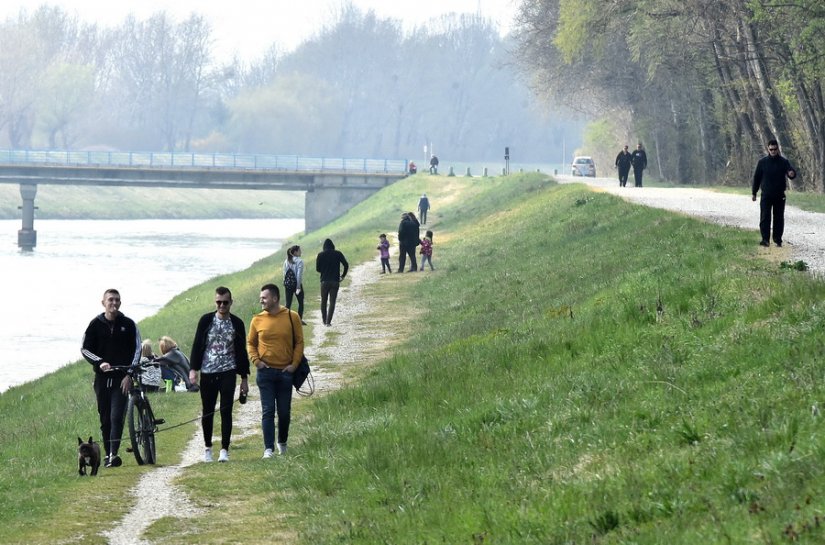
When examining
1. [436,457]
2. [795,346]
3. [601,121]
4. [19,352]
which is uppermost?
[601,121]

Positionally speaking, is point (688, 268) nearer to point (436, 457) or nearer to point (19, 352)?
point (436, 457)

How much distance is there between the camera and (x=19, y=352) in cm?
3769

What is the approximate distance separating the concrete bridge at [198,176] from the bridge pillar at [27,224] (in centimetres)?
10

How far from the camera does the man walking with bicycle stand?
13898 millimetres

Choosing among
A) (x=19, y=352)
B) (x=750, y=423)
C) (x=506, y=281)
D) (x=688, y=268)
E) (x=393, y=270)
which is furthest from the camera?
(x=393, y=270)

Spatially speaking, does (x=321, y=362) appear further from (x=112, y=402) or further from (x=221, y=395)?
(x=221, y=395)

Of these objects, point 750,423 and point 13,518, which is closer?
point 750,423

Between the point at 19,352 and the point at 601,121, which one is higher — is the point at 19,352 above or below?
below

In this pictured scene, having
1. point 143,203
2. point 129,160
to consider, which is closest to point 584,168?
point 129,160

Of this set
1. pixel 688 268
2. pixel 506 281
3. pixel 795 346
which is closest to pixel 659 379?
pixel 795 346

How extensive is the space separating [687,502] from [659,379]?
13.0ft

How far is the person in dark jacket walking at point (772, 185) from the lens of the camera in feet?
69.4

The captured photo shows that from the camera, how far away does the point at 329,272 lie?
86.3 feet

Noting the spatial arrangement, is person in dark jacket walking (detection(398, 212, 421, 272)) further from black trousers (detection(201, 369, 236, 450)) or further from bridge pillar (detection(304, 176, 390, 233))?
bridge pillar (detection(304, 176, 390, 233))
